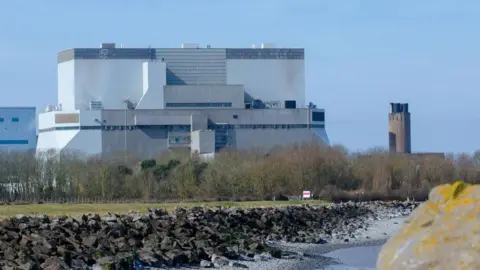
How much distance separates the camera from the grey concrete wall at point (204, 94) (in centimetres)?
9350

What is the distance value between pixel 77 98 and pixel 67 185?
3265cm

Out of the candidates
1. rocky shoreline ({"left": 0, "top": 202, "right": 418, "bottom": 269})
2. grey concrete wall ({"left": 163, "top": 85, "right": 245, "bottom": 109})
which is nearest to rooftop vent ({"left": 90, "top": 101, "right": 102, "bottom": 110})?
grey concrete wall ({"left": 163, "top": 85, "right": 245, "bottom": 109})

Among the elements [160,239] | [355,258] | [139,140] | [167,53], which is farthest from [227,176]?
[160,239]

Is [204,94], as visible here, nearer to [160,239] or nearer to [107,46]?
[107,46]

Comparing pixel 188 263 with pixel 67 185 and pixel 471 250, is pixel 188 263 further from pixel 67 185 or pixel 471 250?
pixel 67 185

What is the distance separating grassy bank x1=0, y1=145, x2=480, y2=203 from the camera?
62.4 meters

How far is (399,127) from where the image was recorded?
98938 millimetres

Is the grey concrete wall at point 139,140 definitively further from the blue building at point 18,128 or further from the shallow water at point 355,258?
the shallow water at point 355,258

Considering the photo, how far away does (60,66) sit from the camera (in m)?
98.9

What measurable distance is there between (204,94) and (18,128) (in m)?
17.4

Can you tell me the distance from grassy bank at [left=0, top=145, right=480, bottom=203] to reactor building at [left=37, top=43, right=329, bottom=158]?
1180 centimetres

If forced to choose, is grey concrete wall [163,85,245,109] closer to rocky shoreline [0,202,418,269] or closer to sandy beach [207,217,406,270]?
rocky shoreline [0,202,418,269]

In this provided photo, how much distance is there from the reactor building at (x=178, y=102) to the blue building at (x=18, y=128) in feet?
3.53

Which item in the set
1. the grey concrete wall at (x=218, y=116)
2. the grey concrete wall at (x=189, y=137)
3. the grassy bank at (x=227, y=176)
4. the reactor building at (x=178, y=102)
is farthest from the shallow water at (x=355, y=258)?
the grey concrete wall at (x=218, y=116)
